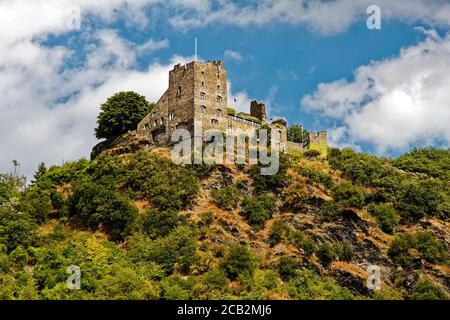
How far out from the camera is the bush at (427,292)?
189 feet

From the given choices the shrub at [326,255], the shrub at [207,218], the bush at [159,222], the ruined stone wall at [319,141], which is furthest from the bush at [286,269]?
the ruined stone wall at [319,141]

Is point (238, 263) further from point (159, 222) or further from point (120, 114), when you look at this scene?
point (120, 114)

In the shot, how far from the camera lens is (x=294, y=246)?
63875mm

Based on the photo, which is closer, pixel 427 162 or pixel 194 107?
pixel 194 107

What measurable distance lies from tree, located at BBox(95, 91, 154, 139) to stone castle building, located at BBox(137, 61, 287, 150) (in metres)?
1.82

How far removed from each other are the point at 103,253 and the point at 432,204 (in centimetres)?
2841

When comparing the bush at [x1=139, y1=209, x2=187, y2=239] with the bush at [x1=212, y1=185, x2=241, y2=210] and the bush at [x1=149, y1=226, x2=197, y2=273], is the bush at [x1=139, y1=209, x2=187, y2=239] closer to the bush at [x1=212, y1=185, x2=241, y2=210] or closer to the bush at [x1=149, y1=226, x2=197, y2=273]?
the bush at [x1=149, y1=226, x2=197, y2=273]

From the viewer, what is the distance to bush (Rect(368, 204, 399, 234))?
66.9 meters

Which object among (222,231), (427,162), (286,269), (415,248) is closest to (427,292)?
(415,248)

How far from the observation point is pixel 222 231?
64.4 m

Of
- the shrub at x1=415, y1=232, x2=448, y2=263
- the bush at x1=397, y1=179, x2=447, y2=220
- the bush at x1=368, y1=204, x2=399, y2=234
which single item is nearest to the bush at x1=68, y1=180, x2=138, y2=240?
the bush at x1=368, y1=204, x2=399, y2=234

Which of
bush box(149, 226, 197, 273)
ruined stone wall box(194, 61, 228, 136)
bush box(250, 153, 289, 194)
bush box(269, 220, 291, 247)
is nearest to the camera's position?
→ bush box(149, 226, 197, 273)

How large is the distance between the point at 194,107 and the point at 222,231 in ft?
48.2

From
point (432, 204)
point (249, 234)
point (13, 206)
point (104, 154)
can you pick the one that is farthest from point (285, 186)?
point (13, 206)
